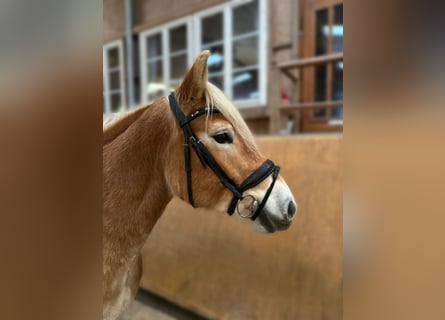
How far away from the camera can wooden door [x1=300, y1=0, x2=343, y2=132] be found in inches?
50.3

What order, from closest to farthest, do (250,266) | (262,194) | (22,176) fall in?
(22,176)
(262,194)
(250,266)

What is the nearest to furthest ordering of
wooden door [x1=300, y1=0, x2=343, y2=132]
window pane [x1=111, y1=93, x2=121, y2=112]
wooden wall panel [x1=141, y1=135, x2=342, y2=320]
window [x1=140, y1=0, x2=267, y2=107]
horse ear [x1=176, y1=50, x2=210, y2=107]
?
horse ear [x1=176, y1=50, x2=210, y2=107] < wooden wall panel [x1=141, y1=135, x2=342, y2=320] < window pane [x1=111, y1=93, x2=121, y2=112] < wooden door [x1=300, y1=0, x2=343, y2=132] < window [x1=140, y1=0, x2=267, y2=107]

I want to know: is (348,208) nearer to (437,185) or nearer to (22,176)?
(437,185)

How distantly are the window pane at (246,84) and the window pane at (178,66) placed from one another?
290 mm

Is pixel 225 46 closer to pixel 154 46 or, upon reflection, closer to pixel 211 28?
pixel 211 28

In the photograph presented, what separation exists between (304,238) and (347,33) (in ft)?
2.04

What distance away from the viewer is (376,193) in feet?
0.77

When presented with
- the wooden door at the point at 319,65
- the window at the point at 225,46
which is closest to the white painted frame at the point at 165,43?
the window at the point at 225,46

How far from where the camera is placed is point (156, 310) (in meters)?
0.98

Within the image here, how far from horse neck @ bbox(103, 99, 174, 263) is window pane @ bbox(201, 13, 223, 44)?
4.00ft

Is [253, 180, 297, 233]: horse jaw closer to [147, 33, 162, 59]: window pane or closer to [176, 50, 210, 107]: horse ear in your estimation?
[176, 50, 210, 107]: horse ear

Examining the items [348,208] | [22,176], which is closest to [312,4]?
[348,208]

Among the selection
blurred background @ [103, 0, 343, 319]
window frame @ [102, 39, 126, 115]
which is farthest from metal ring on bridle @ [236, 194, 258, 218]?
window frame @ [102, 39, 126, 115]

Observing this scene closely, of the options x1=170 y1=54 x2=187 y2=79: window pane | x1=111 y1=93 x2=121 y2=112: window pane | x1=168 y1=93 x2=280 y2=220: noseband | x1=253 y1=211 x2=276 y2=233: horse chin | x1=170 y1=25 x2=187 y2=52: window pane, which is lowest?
x1=253 y1=211 x2=276 y2=233: horse chin
